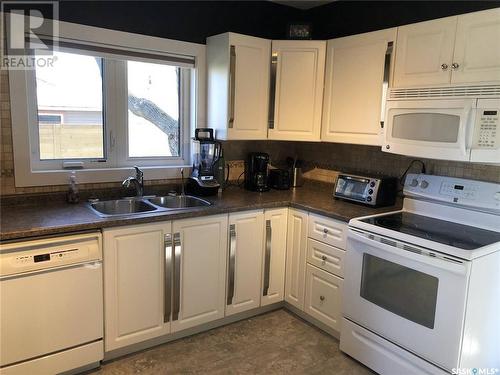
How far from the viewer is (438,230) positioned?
2.16 meters

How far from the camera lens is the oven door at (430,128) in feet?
6.78

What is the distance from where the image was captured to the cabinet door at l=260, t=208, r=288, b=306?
281 cm

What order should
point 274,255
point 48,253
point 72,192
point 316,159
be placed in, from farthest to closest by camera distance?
point 316,159 → point 274,255 → point 72,192 → point 48,253

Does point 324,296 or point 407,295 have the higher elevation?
point 407,295

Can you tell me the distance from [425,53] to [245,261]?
178 centimetres

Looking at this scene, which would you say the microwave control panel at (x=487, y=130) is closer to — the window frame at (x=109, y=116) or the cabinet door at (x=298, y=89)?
the cabinet door at (x=298, y=89)

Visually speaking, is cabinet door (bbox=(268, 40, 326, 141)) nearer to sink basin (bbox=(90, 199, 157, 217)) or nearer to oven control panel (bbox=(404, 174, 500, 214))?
oven control panel (bbox=(404, 174, 500, 214))

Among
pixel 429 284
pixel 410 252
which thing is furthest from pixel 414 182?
pixel 429 284

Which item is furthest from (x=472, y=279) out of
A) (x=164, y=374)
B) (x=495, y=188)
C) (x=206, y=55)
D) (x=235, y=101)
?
(x=206, y=55)

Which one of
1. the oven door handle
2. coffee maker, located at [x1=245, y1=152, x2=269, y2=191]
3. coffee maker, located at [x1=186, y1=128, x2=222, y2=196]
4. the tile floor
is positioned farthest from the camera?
coffee maker, located at [x1=245, y1=152, x2=269, y2=191]

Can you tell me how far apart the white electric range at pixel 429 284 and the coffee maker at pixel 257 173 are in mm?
1000

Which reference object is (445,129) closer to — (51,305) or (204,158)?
(204,158)

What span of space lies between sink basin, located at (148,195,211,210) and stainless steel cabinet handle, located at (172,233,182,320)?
1.45ft

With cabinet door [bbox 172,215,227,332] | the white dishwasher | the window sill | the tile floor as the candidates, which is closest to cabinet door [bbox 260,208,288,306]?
the tile floor
